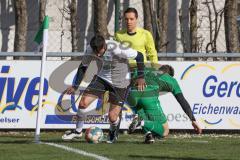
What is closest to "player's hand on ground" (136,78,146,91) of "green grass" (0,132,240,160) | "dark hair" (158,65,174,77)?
"green grass" (0,132,240,160)

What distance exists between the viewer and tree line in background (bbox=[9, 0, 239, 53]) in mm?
20422

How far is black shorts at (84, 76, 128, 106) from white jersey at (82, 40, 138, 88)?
66mm

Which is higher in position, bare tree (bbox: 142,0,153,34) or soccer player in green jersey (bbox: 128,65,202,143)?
bare tree (bbox: 142,0,153,34)

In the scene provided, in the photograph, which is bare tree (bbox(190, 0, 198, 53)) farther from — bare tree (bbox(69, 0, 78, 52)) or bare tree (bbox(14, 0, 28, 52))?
bare tree (bbox(14, 0, 28, 52))

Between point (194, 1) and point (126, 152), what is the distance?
38.2 feet

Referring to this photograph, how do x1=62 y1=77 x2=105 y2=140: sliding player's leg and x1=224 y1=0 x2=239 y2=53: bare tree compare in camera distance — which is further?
x1=224 y1=0 x2=239 y2=53: bare tree

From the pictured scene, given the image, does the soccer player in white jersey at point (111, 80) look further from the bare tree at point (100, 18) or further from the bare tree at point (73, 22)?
the bare tree at point (73, 22)

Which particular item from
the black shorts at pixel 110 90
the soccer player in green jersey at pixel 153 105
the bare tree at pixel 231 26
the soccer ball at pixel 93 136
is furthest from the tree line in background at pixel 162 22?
the soccer ball at pixel 93 136

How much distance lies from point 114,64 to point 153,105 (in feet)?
3.53

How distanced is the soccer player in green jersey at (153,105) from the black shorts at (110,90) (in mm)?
351

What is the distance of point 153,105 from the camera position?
14.5 metres

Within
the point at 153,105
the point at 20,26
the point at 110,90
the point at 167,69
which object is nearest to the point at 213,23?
the point at 20,26

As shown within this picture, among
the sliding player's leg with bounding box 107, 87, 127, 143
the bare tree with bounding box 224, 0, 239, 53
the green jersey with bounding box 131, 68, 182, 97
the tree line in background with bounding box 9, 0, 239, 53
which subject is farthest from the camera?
the bare tree with bounding box 224, 0, 239, 53

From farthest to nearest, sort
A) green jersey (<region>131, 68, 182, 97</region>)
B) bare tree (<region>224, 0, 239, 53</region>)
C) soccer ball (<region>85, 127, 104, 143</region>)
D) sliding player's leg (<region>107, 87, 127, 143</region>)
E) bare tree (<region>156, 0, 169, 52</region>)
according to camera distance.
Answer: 1. bare tree (<region>156, 0, 169, 52</region>)
2. bare tree (<region>224, 0, 239, 53</region>)
3. green jersey (<region>131, 68, 182, 97</region>)
4. sliding player's leg (<region>107, 87, 127, 143</region>)
5. soccer ball (<region>85, 127, 104, 143</region>)
